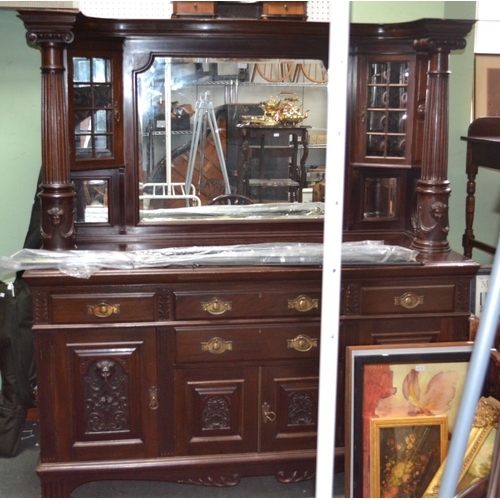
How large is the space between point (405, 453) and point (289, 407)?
451mm

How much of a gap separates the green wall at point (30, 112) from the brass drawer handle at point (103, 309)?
2.44 ft

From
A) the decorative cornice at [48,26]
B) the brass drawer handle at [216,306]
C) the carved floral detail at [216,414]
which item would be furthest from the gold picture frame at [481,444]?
the decorative cornice at [48,26]

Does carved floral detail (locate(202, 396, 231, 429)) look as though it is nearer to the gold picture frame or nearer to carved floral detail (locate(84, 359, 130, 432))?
carved floral detail (locate(84, 359, 130, 432))

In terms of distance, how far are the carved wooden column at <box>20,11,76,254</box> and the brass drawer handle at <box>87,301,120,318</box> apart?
29 cm

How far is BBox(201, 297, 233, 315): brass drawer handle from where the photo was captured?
2600 mm

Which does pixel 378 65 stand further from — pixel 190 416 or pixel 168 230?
pixel 190 416

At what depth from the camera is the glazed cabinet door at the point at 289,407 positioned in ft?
8.86

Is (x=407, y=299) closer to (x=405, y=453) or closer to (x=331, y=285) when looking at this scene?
(x=405, y=453)

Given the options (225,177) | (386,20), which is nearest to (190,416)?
(225,177)

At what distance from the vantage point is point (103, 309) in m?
2.56

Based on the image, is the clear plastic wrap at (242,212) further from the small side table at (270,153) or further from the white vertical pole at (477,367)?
the white vertical pole at (477,367)

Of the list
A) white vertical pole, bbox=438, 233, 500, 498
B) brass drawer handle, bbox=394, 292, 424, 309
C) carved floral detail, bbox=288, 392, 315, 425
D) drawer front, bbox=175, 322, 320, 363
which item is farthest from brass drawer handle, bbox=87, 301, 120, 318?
white vertical pole, bbox=438, 233, 500, 498

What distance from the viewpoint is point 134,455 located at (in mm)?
2693

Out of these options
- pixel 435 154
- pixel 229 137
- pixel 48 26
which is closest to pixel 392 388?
pixel 435 154
